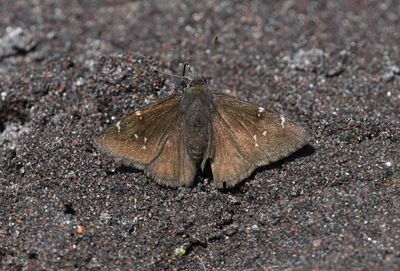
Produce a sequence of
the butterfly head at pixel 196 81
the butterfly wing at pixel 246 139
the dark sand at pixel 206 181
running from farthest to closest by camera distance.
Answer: the butterfly head at pixel 196 81
the butterfly wing at pixel 246 139
the dark sand at pixel 206 181

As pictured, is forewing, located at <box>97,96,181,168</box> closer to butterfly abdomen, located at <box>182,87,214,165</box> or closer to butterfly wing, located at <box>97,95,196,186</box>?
butterfly wing, located at <box>97,95,196,186</box>

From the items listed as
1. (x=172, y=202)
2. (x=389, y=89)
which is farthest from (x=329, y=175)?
(x=389, y=89)

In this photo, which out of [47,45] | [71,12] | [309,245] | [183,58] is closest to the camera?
[309,245]

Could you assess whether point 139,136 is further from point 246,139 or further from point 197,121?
point 246,139

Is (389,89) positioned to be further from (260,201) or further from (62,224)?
(62,224)

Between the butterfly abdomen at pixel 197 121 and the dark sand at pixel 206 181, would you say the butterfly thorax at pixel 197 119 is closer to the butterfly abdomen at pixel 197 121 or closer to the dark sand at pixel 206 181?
the butterfly abdomen at pixel 197 121

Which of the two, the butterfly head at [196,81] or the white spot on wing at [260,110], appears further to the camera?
the butterfly head at [196,81]

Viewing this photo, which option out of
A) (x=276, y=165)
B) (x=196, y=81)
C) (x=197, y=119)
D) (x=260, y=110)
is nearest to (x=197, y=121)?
(x=197, y=119)

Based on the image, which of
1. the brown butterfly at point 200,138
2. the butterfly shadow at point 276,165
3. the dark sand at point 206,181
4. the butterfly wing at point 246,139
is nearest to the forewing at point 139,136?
the brown butterfly at point 200,138
